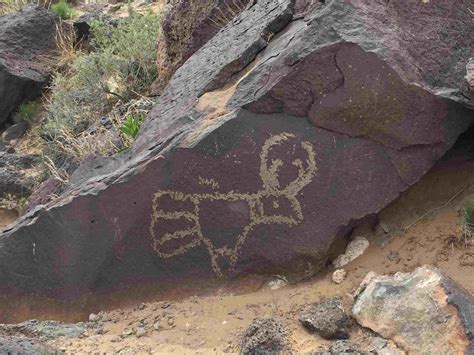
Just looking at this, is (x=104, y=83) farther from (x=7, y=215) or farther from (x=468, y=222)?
(x=468, y=222)

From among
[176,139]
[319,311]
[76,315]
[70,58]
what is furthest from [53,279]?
[70,58]

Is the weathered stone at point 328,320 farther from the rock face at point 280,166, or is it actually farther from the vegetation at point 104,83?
the vegetation at point 104,83

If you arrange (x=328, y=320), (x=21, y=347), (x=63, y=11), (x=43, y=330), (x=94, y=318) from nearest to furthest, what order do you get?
(x=21, y=347) → (x=328, y=320) → (x=43, y=330) → (x=94, y=318) → (x=63, y=11)

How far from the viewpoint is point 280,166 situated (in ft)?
12.0

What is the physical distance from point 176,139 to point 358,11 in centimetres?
115

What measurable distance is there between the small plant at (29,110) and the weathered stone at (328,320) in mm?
6052

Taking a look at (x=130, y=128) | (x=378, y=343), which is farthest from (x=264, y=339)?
(x=130, y=128)

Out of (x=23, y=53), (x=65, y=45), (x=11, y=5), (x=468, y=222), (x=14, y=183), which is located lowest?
(x=468, y=222)

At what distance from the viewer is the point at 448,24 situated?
3.88 metres

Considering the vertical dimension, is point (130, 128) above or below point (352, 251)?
above

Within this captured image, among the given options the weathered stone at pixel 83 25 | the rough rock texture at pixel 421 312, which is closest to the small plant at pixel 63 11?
the weathered stone at pixel 83 25

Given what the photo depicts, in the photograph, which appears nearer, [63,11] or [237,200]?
[237,200]

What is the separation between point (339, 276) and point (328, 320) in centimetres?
42

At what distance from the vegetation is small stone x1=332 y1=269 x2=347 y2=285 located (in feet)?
11.0
